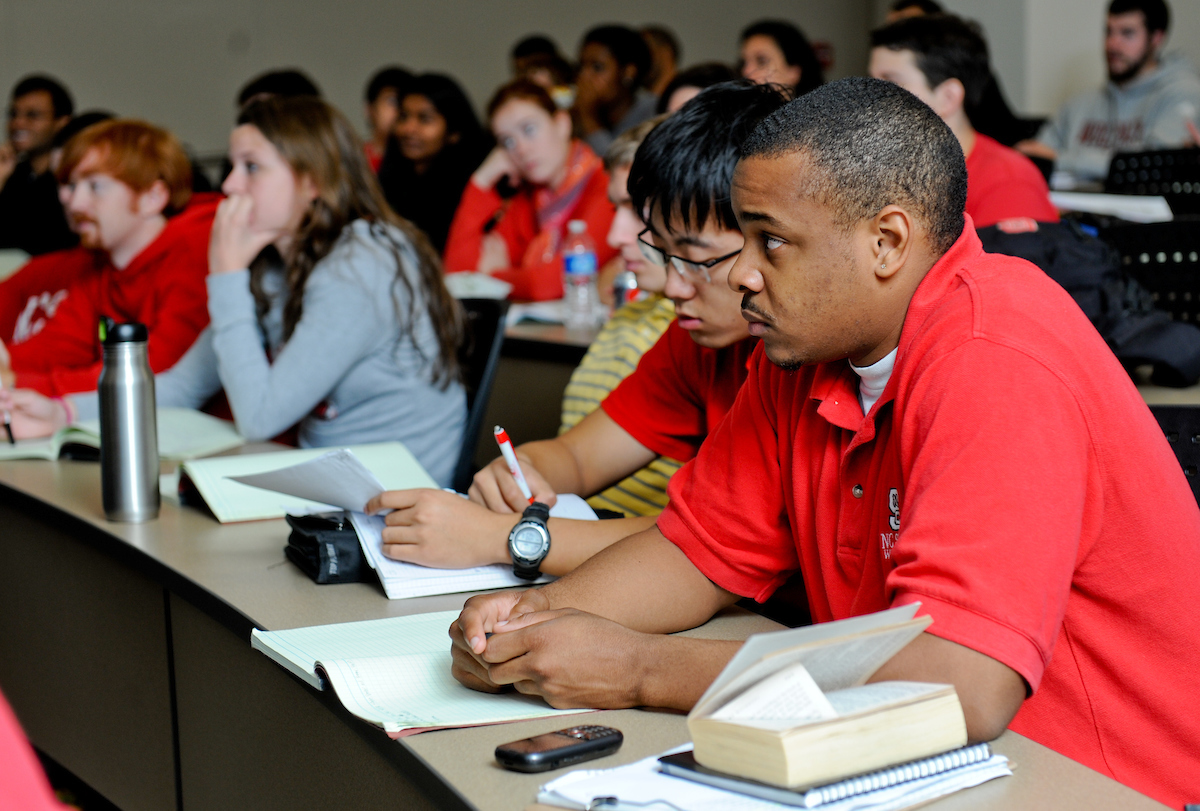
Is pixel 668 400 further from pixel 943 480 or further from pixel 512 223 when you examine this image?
pixel 512 223

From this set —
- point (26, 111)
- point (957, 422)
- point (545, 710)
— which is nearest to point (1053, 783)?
point (957, 422)

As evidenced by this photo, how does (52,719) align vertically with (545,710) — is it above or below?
below

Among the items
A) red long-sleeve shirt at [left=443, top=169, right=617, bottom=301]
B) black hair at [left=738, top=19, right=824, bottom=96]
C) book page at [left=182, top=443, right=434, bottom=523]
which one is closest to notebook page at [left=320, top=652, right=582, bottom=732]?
book page at [left=182, top=443, right=434, bottom=523]

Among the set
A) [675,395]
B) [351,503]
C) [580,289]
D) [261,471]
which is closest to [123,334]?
[261,471]

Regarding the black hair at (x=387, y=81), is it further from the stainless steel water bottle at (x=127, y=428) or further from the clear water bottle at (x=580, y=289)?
the stainless steel water bottle at (x=127, y=428)

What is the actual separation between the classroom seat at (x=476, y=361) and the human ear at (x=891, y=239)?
125 centimetres

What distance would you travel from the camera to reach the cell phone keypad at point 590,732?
2.86ft

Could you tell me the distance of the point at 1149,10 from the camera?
18.0 feet

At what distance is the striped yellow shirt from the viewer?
179cm

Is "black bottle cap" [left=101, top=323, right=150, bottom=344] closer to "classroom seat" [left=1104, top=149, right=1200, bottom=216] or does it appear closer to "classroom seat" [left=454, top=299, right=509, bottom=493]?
"classroom seat" [left=454, top=299, right=509, bottom=493]

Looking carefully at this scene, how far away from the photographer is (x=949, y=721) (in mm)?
771

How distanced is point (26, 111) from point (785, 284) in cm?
607

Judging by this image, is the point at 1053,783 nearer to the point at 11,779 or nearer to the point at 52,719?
the point at 11,779

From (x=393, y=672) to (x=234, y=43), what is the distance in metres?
6.71
